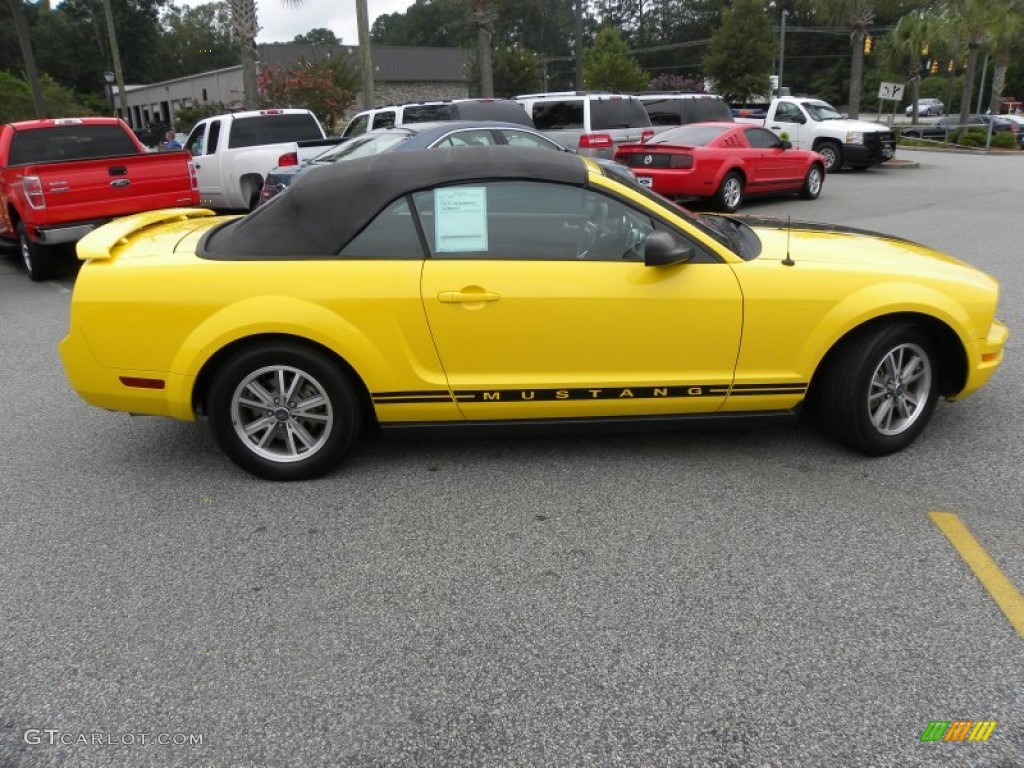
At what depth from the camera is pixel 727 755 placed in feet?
7.78

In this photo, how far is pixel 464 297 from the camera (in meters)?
3.88

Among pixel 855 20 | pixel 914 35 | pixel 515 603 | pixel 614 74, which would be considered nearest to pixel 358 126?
pixel 515 603

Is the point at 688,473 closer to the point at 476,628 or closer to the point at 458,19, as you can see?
the point at 476,628

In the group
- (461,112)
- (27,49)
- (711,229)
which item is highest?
(27,49)

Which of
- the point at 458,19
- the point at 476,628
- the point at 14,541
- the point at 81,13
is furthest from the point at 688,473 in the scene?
the point at 458,19

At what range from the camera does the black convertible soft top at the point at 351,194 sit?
13.1 ft

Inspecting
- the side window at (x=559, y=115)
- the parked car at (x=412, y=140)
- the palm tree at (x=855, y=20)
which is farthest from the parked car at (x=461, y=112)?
the palm tree at (x=855, y=20)

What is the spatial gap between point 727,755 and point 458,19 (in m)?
83.6

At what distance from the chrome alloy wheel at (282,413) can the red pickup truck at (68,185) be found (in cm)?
630

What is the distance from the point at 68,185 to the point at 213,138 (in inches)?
191

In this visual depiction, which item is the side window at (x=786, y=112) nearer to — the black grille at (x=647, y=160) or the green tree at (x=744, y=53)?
the black grille at (x=647, y=160)

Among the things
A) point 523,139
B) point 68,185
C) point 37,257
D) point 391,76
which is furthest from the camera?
point 391,76

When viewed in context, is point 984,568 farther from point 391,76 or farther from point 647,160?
point 391,76

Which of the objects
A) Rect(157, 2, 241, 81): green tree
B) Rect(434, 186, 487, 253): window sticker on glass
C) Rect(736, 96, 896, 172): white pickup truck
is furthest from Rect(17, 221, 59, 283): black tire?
Rect(157, 2, 241, 81): green tree
